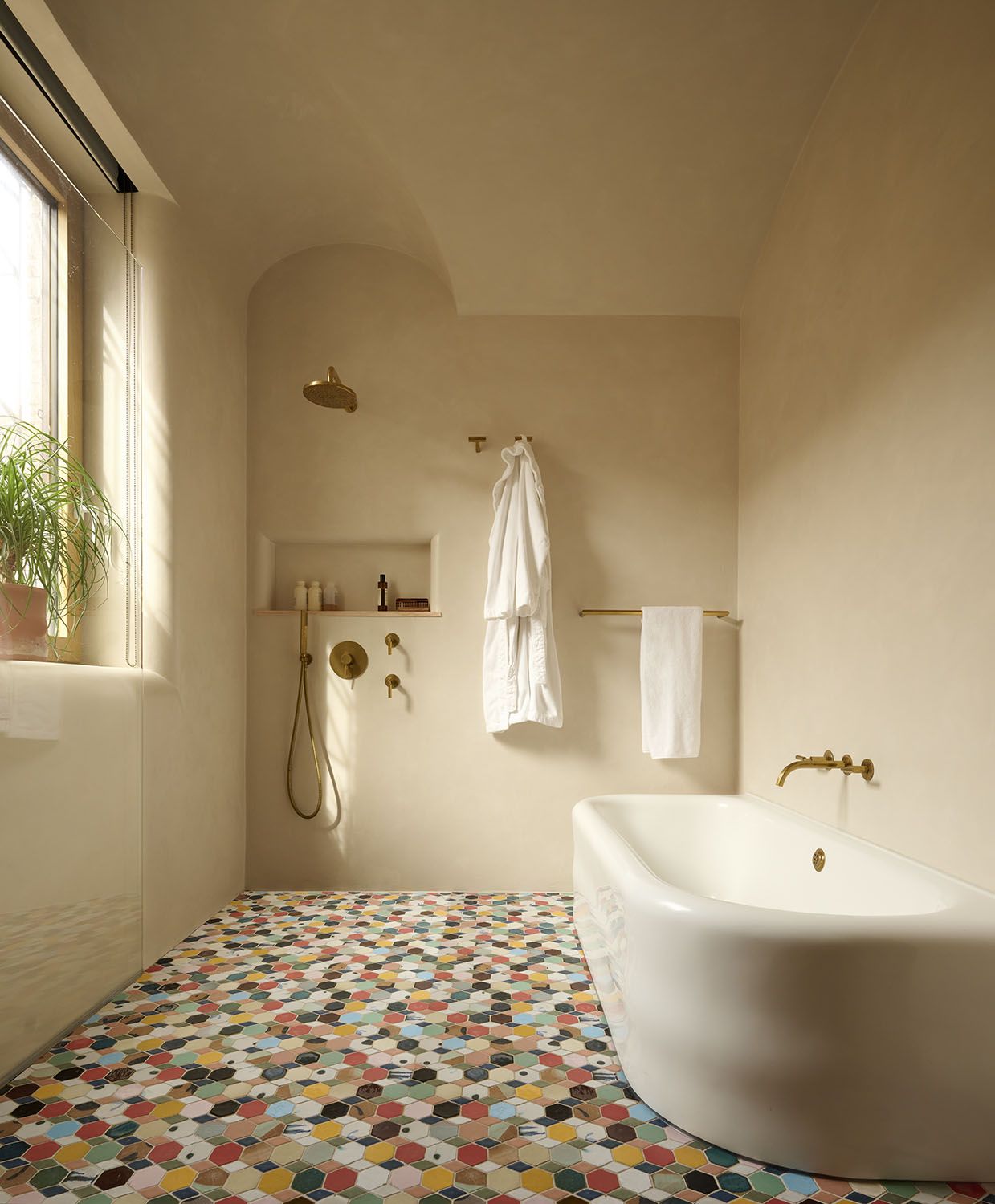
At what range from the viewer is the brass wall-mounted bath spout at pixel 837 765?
2332 millimetres

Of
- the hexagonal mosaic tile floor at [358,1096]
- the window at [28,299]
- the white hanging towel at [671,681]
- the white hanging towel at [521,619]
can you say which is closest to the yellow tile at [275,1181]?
the hexagonal mosaic tile floor at [358,1096]

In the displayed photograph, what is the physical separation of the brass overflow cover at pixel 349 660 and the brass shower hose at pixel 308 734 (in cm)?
12

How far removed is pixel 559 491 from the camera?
3.72 metres

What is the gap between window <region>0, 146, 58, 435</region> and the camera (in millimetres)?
2035

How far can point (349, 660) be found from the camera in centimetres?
365

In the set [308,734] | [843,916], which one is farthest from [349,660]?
[843,916]

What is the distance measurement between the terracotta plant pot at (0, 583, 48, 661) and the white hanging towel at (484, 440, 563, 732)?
1.76 meters

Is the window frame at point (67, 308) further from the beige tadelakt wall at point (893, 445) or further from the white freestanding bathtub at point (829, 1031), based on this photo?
the beige tadelakt wall at point (893, 445)

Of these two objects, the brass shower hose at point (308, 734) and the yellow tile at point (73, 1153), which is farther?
the brass shower hose at point (308, 734)

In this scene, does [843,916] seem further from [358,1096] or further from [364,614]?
[364,614]

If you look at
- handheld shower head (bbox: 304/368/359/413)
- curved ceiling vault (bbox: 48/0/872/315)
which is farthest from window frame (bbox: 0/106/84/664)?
handheld shower head (bbox: 304/368/359/413)

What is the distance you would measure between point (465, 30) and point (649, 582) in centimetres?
211

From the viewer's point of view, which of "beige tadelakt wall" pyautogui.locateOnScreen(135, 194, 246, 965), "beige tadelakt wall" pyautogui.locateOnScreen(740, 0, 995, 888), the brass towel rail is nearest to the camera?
"beige tadelakt wall" pyautogui.locateOnScreen(740, 0, 995, 888)

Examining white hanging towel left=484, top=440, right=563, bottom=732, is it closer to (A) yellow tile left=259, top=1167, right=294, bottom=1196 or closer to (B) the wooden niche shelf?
(B) the wooden niche shelf
